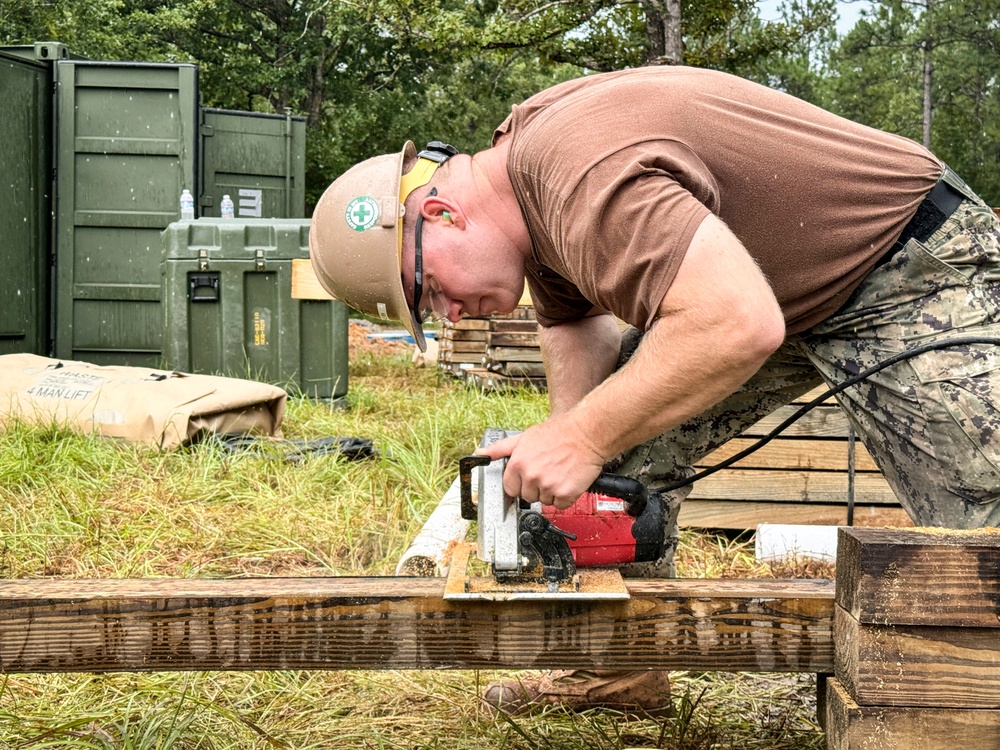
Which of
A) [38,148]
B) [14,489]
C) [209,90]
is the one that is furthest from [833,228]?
[209,90]


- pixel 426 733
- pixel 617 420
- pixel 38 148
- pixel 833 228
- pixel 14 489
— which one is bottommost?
pixel 426 733

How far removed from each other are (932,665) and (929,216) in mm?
1065

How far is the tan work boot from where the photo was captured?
2822mm

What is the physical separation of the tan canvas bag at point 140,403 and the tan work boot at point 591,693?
2964 millimetres

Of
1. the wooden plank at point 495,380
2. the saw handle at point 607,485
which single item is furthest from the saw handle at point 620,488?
the wooden plank at point 495,380

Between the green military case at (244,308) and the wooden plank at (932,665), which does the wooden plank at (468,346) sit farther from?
the wooden plank at (932,665)

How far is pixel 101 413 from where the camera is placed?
5.41m

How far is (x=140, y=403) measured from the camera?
538 centimetres

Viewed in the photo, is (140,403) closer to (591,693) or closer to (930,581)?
(591,693)

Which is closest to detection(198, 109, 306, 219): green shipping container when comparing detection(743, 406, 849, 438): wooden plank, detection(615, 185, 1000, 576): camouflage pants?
detection(743, 406, 849, 438): wooden plank

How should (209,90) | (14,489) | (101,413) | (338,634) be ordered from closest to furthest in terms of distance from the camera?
(338,634), (14,489), (101,413), (209,90)

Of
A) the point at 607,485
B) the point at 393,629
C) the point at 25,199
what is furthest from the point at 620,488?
the point at 25,199

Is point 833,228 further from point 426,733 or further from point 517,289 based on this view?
point 426,733

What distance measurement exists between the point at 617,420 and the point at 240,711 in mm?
1572
